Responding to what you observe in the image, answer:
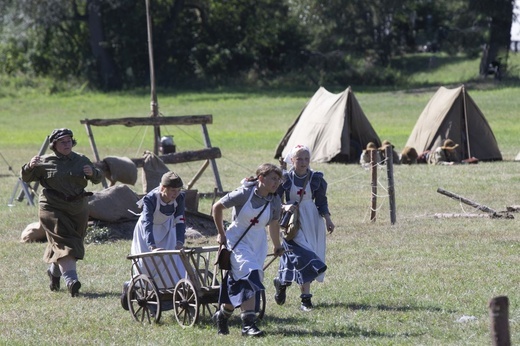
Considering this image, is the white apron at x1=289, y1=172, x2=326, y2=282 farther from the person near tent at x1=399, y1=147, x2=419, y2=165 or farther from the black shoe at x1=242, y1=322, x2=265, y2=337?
the person near tent at x1=399, y1=147, x2=419, y2=165

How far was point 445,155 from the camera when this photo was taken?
2428 cm

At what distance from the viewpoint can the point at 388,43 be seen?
195 feet

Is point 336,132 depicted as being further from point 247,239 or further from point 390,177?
point 247,239

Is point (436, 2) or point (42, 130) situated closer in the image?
point (42, 130)

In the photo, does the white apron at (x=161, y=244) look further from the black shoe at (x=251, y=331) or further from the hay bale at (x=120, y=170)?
the hay bale at (x=120, y=170)

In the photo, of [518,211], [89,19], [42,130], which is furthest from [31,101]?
[518,211]

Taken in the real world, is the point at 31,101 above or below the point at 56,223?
below

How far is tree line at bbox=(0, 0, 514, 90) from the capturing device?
52531 mm

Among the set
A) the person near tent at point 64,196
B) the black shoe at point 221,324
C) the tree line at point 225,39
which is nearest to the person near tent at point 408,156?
the person near tent at point 64,196

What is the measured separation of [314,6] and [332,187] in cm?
4007

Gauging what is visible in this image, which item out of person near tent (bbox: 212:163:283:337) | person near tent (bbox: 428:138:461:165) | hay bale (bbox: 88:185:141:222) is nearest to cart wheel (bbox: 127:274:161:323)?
person near tent (bbox: 212:163:283:337)

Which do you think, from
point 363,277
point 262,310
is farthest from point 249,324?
point 363,277

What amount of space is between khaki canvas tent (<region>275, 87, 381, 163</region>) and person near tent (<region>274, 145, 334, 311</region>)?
50.4ft

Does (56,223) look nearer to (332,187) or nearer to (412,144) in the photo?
(332,187)
